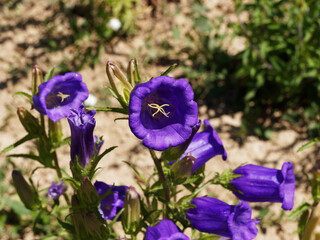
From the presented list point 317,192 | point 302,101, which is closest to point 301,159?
point 302,101

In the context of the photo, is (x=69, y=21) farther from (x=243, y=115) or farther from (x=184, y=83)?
(x=184, y=83)

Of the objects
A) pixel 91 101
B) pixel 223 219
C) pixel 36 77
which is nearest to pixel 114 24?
pixel 91 101

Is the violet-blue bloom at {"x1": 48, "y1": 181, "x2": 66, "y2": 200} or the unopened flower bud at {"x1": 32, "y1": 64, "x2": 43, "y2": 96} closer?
the unopened flower bud at {"x1": 32, "y1": 64, "x2": 43, "y2": 96}

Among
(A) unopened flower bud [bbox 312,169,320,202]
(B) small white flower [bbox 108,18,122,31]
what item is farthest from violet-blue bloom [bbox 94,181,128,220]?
(B) small white flower [bbox 108,18,122,31]

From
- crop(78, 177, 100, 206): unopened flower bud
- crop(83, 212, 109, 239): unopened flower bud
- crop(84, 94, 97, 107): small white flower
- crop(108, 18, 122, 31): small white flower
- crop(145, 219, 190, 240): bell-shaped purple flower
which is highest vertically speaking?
crop(108, 18, 122, 31): small white flower

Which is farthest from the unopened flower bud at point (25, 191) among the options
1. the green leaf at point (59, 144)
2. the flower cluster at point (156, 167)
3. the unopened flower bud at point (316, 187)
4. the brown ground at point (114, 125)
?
the unopened flower bud at point (316, 187)

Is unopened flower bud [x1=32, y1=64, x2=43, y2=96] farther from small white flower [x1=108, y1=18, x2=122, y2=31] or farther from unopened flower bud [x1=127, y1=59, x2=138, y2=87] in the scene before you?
small white flower [x1=108, y1=18, x2=122, y2=31]

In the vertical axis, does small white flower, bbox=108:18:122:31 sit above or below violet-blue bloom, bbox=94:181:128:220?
above

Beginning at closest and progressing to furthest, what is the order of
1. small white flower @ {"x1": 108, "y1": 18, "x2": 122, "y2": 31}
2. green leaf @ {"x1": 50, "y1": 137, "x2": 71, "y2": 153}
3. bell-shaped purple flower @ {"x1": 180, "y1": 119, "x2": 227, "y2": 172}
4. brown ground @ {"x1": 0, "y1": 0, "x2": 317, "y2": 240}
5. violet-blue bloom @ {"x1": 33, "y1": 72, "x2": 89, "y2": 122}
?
violet-blue bloom @ {"x1": 33, "y1": 72, "x2": 89, "y2": 122} < bell-shaped purple flower @ {"x1": 180, "y1": 119, "x2": 227, "y2": 172} < green leaf @ {"x1": 50, "y1": 137, "x2": 71, "y2": 153} < brown ground @ {"x1": 0, "y1": 0, "x2": 317, "y2": 240} < small white flower @ {"x1": 108, "y1": 18, "x2": 122, "y2": 31}
